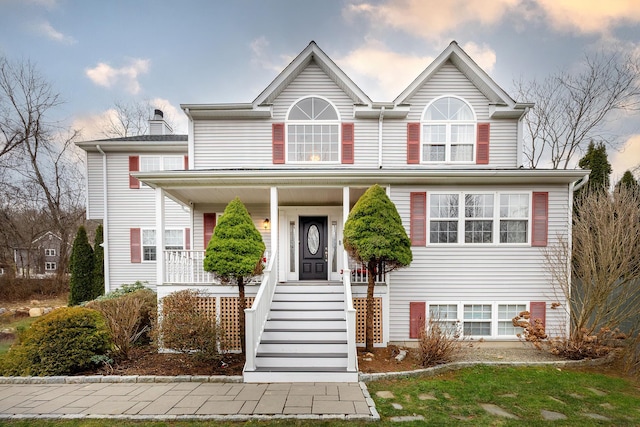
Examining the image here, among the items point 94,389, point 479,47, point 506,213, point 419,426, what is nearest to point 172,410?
point 94,389

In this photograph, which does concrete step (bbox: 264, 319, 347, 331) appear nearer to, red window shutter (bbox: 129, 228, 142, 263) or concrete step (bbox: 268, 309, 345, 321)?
concrete step (bbox: 268, 309, 345, 321)

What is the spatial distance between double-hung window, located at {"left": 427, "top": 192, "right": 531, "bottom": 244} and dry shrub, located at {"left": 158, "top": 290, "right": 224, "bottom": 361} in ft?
19.1

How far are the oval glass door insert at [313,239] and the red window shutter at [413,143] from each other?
3.70 m

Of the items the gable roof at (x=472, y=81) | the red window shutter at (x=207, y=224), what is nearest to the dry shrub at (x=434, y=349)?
the gable roof at (x=472, y=81)

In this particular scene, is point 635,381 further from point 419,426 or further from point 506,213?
point 419,426

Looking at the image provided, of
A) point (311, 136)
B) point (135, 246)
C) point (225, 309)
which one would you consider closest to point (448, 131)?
point (311, 136)

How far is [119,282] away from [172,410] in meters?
9.28

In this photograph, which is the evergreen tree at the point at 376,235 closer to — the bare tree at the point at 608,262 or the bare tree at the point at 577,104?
the bare tree at the point at 608,262

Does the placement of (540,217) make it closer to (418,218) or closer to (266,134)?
(418,218)

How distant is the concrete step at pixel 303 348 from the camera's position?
5843 millimetres

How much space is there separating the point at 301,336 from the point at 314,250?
3.62 metres

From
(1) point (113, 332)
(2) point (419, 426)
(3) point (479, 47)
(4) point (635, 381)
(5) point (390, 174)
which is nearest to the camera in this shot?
(2) point (419, 426)

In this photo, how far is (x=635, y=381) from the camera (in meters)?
5.73

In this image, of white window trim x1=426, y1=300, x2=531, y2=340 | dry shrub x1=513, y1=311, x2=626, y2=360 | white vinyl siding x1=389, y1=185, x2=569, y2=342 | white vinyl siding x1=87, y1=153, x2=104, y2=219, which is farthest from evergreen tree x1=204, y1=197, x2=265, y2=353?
white vinyl siding x1=87, y1=153, x2=104, y2=219
